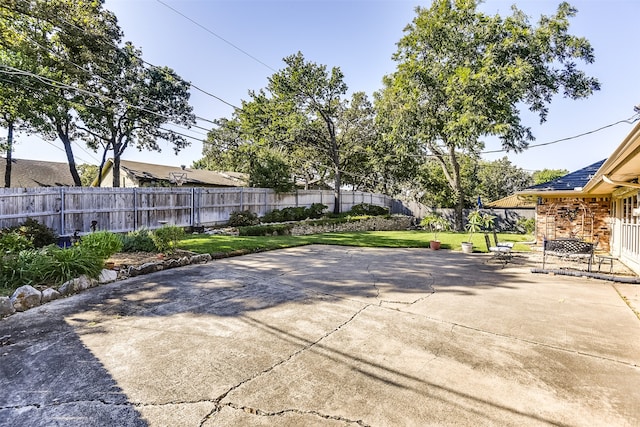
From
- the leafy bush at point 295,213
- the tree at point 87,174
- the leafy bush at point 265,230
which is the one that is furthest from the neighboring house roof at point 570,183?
the tree at point 87,174

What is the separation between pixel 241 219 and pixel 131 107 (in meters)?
8.18

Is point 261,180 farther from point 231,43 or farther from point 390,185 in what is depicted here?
point 390,185

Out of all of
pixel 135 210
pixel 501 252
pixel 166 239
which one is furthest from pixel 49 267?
pixel 501 252

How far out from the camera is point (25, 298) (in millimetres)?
4758

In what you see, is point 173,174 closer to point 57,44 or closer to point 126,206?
point 57,44

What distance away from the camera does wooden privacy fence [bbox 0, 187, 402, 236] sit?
947cm

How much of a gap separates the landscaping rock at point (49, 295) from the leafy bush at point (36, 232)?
4.72m

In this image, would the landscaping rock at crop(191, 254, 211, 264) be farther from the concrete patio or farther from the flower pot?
the flower pot

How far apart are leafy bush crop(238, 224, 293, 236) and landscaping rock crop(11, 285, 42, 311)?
8.25 meters

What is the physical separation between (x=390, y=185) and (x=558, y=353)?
1168 inches

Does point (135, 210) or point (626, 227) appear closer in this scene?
point (626, 227)

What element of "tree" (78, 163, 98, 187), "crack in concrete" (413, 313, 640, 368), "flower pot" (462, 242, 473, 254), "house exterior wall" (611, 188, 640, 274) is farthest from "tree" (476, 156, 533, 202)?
"tree" (78, 163, 98, 187)

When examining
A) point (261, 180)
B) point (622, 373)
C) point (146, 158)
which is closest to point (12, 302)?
point (622, 373)

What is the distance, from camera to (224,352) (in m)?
3.39
